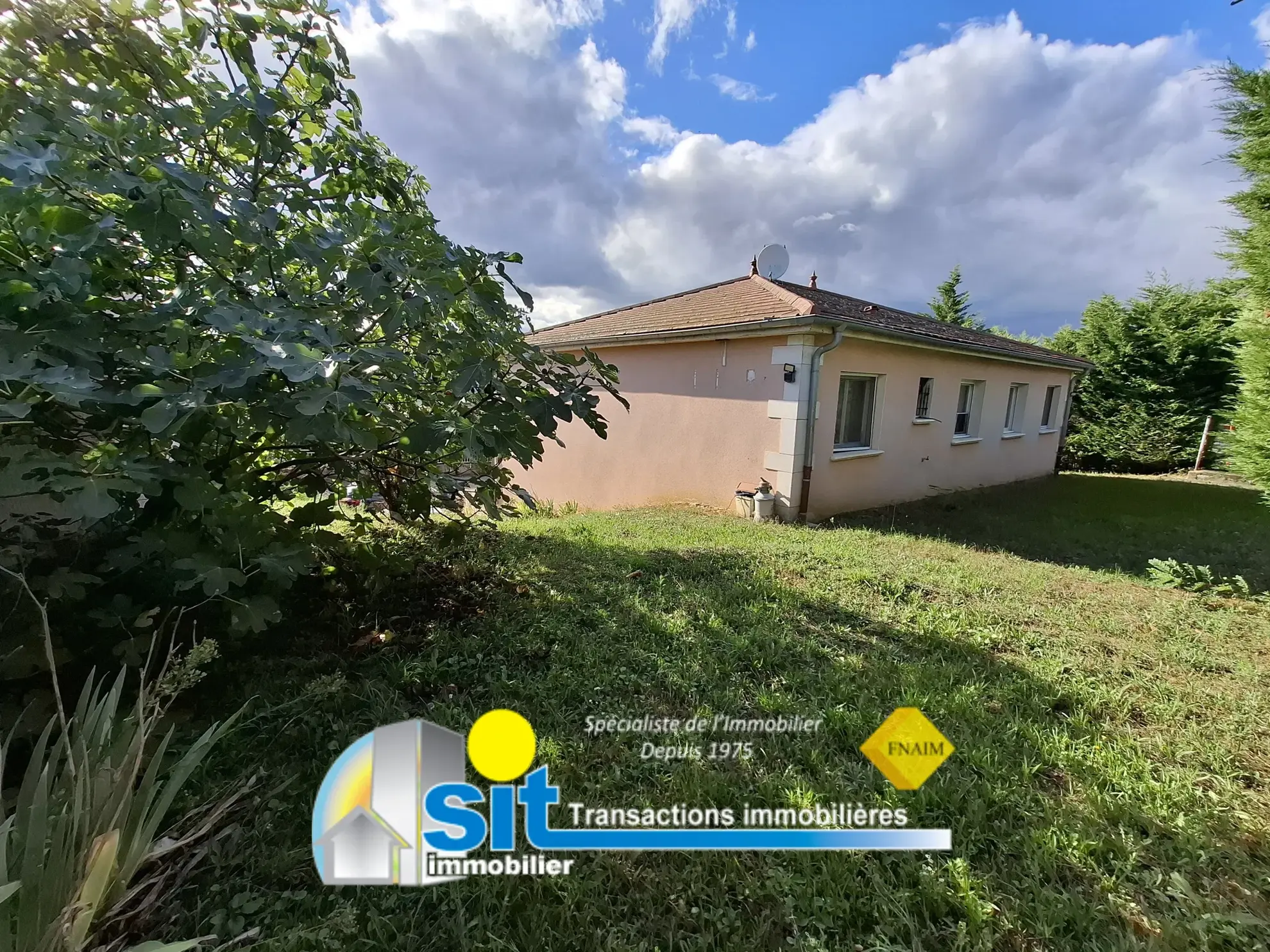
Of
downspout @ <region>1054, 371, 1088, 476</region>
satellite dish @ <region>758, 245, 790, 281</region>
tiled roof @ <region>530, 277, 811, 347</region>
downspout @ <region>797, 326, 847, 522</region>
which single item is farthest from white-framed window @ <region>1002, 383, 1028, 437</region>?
downspout @ <region>797, 326, 847, 522</region>

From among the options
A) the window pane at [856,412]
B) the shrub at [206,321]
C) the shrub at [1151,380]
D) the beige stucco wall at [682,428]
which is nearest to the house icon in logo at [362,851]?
the shrub at [206,321]

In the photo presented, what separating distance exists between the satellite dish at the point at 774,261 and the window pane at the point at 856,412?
9.10 ft

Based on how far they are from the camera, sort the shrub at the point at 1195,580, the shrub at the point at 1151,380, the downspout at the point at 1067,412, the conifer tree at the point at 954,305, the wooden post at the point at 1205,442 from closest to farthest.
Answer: the shrub at the point at 1195,580 < the wooden post at the point at 1205,442 < the shrub at the point at 1151,380 < the downspout at the point at 1067,412 < the conifer tree at the point at 954,305

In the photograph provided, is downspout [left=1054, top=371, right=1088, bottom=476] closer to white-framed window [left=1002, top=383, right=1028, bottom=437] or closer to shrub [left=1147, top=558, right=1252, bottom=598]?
white-framed window [left=1002, top=383, right=1028, bottom=437]

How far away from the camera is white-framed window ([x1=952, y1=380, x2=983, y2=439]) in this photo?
10.5m

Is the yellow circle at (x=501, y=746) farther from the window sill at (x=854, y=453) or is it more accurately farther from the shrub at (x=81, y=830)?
the window sill at (x=854, y=453)

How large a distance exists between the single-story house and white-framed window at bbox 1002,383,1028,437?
3cm

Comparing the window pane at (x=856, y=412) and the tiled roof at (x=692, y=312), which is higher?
the tiled roof at (x=692, y=312)

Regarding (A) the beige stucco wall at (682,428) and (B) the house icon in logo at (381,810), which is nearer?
(B) the house icon in logo at (381,810)

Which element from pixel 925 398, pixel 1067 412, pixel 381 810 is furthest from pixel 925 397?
pixel 381 810

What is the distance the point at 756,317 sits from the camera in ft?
24.5

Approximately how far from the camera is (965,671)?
3.01 m

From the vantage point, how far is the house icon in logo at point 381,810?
1.71 metres

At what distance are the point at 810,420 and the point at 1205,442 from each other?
13.7 meters
